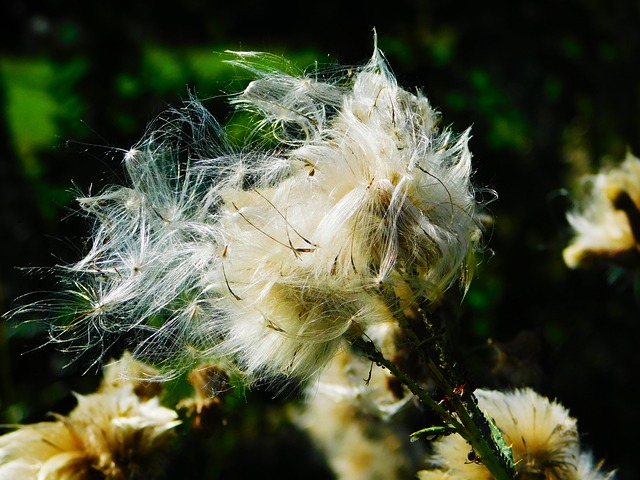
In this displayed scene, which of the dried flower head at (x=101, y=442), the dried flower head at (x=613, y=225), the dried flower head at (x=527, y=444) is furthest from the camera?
the dried flower head at (x=613, y=225)

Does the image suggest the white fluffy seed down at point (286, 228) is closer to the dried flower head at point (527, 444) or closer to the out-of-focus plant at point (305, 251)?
the out-of-focus plant at point (305, 251)

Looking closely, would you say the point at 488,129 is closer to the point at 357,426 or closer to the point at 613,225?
the point at 613,225

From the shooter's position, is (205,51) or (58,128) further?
(205,51)

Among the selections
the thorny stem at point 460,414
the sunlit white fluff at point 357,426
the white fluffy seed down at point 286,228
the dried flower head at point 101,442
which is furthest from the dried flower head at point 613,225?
the dried flower head at point 101,442

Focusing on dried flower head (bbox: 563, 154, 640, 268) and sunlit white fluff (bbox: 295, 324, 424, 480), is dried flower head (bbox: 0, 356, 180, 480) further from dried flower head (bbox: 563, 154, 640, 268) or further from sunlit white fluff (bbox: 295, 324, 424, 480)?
dried flower head (bbox: 563, 154, 640, 268)

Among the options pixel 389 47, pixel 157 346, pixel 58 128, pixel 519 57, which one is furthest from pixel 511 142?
pixel 157 346

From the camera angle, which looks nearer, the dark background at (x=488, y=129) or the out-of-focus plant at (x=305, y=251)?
the out-of-focus plant at (x=305, y=251)

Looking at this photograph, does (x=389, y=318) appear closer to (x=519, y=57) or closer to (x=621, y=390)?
(x=621, y=390)

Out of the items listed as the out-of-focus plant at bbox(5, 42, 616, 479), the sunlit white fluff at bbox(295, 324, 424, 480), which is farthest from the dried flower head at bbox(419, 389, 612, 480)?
the sunlit white fluff at bbox(295, 324, 424, 480)
